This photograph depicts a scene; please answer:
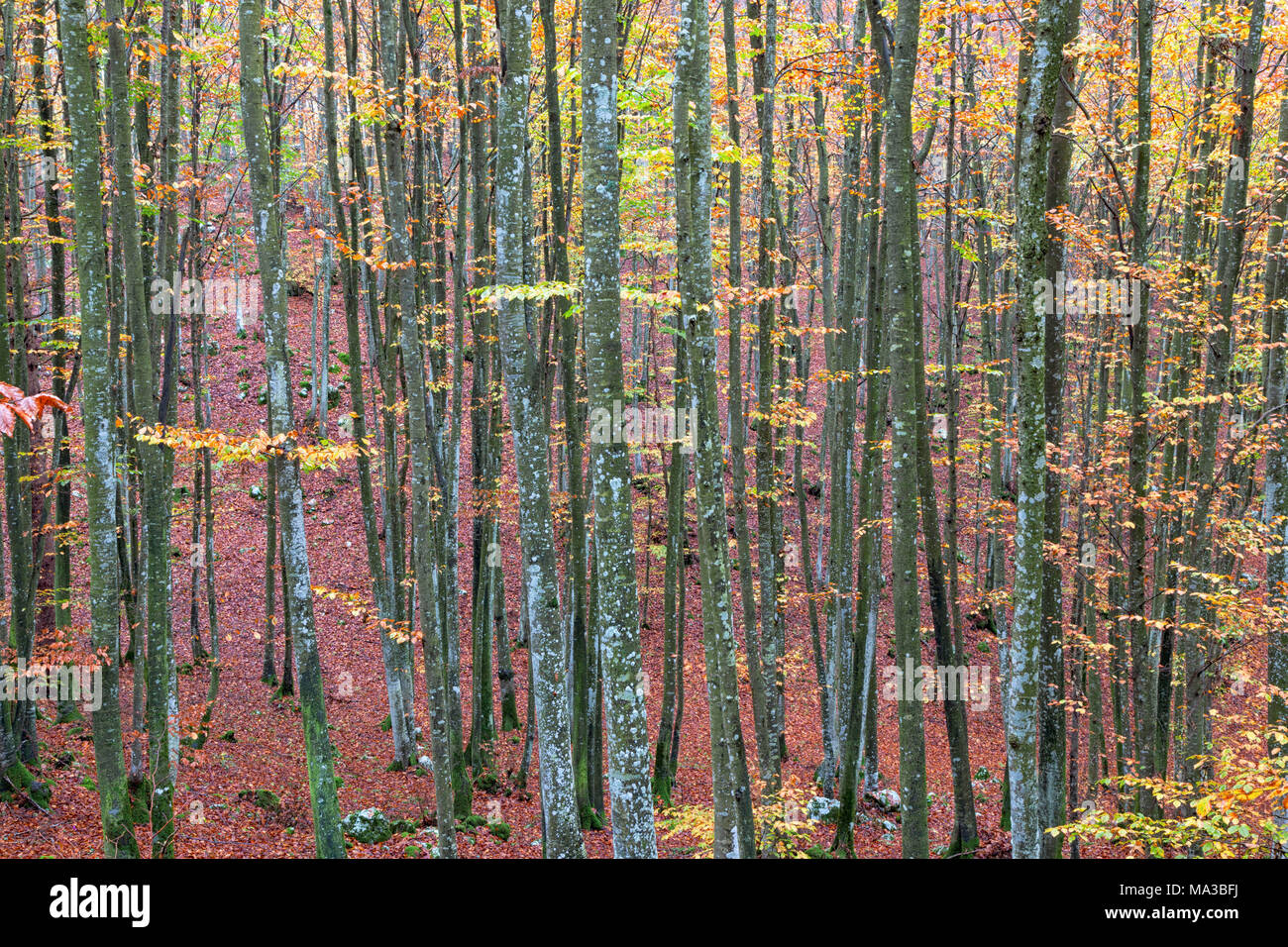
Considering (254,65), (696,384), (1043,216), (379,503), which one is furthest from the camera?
(379,503)

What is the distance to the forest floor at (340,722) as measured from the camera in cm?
1038

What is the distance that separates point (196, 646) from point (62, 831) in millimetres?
7803

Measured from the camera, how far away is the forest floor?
1038cm

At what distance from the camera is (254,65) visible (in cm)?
754

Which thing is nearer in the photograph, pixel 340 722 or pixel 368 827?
pixel 368 827

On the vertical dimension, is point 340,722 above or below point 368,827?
below

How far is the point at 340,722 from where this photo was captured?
1518 centimetres

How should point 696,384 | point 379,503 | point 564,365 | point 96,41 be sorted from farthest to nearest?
point 379,503, point 564,365, point 96,41, point 696,384

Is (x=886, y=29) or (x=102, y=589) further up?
(x=886, y=29)
